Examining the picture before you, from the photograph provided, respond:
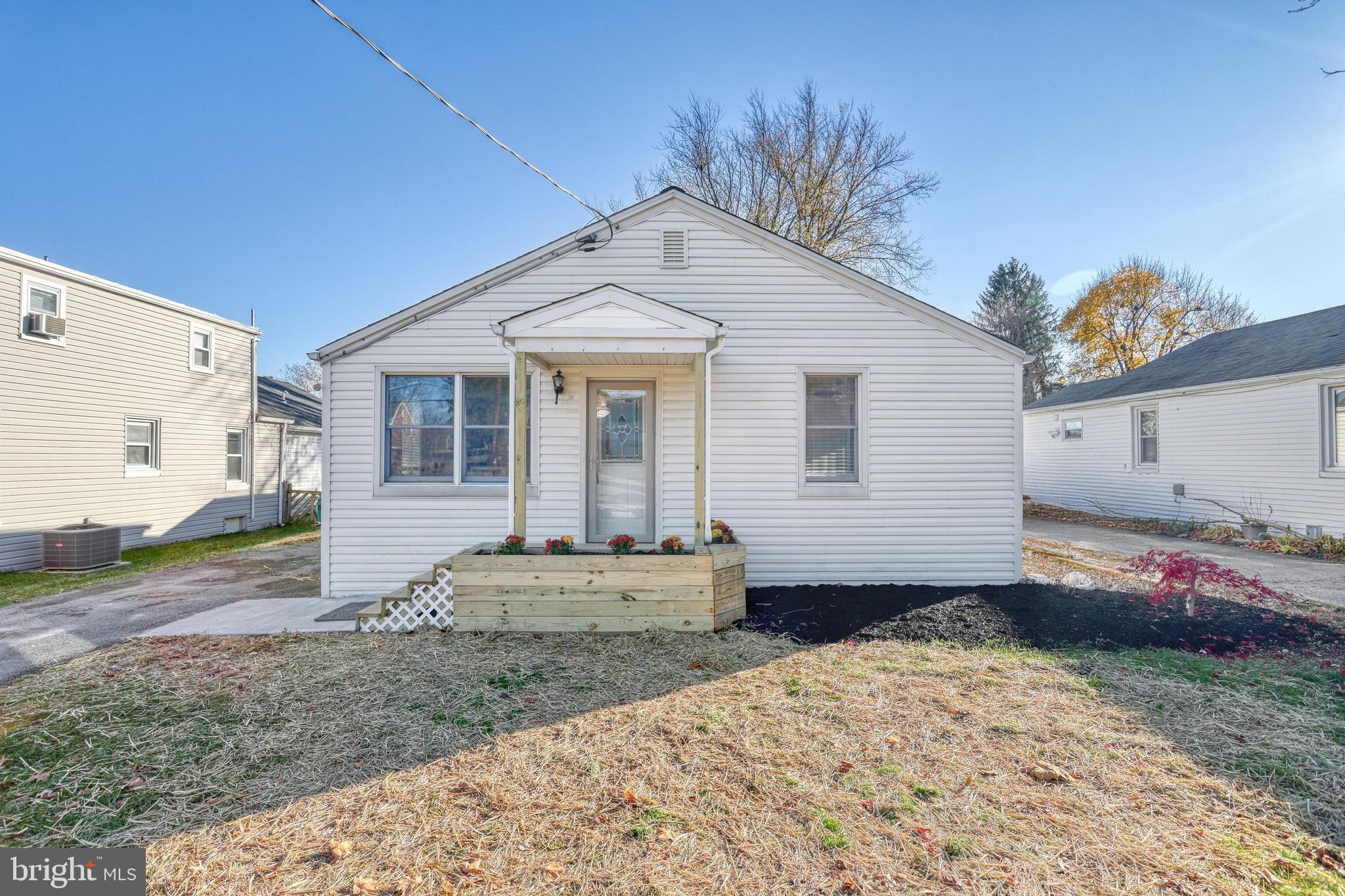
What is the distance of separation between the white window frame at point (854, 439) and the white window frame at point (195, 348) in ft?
47.2

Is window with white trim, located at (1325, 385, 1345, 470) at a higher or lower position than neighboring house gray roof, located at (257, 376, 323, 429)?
lower

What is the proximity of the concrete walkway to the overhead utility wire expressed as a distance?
9434 millimetres

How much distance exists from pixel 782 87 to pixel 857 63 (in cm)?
876

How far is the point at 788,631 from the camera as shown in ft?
16.4

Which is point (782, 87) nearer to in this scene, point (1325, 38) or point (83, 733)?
point (1325, 38)

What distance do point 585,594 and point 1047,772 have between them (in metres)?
3.61

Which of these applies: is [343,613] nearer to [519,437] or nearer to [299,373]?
Result: [519,437]

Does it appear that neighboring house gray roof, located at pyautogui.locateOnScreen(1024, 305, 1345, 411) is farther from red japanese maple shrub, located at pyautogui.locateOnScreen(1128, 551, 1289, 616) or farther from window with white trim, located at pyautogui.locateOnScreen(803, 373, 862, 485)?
window with white trim, located at pyautogui.locateOnScreen(803, 373, 862, 485)

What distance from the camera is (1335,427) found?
9391mm

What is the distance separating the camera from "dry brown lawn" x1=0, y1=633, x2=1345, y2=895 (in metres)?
2.07

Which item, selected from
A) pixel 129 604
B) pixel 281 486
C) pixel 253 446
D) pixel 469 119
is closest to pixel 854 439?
pixel 469 119

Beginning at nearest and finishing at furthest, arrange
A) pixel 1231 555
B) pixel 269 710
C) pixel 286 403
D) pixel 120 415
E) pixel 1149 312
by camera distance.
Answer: pixel 269 710 < pixel 1231 555 < pixel 120 415 < pixel 286 403 < pixel 1149 312

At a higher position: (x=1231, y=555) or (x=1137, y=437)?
(x=1137, y=437)

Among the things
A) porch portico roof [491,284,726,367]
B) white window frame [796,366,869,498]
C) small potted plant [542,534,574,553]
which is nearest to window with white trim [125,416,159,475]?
porch portico roof [491,284,726,367]
